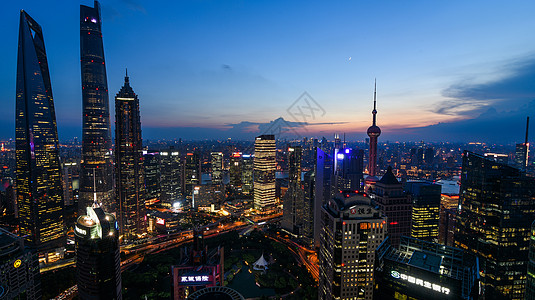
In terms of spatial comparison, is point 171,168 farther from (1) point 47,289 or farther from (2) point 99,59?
(1) point 47,289

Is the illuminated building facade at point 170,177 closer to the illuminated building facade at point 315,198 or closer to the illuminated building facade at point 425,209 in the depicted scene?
the illuminated building facade at point 315,198

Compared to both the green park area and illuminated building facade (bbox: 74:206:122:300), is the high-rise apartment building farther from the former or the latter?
illuminated building facade (bbox: 74:206:122:300)

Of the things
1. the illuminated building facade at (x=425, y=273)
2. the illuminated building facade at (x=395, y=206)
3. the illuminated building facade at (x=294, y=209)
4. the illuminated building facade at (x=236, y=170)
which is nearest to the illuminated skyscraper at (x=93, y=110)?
the illuminated building facade at (x=294, y=209)

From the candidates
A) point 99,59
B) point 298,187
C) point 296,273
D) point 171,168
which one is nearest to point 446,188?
point 298,187

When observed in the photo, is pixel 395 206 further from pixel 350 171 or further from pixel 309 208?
pixel 350 171

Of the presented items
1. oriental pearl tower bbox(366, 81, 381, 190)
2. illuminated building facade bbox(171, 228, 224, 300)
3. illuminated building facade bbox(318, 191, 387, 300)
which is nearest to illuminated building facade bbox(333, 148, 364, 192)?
oriental pearl tower bbox(366, 81, 381, 190)

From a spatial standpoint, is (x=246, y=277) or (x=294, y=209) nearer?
(x=246, y=277)

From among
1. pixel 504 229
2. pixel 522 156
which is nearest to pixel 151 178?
pixel 504 229
